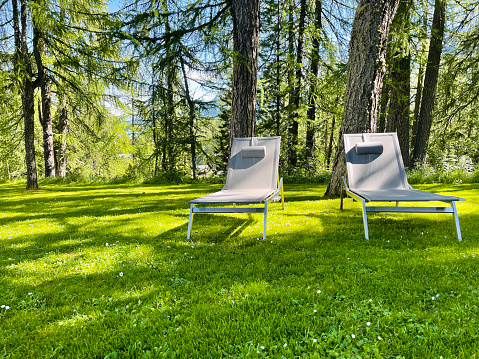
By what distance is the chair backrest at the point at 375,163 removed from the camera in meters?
4.89

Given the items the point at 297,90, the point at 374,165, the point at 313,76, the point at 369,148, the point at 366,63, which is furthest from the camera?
the point at 297,90

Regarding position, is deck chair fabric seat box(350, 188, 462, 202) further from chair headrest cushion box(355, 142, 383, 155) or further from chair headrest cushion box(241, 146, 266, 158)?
chair headrest cushion box(241, 146, 266, 158)

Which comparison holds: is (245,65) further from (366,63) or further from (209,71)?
(366,63)

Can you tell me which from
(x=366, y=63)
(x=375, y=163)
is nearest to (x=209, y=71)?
(x=366, y=63)

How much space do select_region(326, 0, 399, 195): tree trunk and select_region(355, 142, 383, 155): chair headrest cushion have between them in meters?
1.02

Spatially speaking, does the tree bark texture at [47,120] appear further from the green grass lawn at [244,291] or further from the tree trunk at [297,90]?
the tree trunk at [297,90]

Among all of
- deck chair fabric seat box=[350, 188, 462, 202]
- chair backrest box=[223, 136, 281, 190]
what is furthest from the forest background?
deck chair fabric seat box=[350, 188, 462, 202]

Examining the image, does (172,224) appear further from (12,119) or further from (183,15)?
(12,119)

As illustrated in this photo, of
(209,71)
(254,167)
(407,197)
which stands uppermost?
(209,71)

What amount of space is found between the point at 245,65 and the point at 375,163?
12.7 ft

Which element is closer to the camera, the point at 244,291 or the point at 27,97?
the point at 244,291

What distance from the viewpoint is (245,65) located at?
6.88 m

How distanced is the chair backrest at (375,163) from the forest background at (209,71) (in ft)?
3.29

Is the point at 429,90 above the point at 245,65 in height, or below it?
above
